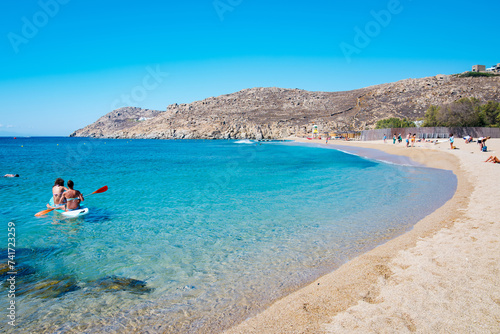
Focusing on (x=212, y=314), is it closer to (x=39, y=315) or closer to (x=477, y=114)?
(x=39, y=315)

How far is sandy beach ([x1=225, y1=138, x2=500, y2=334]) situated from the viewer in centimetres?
372

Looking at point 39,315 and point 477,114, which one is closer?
point 39,315

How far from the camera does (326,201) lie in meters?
12.9

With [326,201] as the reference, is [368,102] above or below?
above

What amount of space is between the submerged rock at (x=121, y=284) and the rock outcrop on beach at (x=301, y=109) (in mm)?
92199

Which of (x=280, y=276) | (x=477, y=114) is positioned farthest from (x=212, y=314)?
(x=477, y=114)

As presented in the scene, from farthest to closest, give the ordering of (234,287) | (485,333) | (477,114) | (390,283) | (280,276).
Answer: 1. (477,114)
2. (280,276)
3. (234,287)
4. (390,283)
5. (485,333)

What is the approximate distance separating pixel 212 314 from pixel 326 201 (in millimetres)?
9320

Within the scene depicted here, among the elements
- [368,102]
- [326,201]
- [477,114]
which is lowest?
[326,201]

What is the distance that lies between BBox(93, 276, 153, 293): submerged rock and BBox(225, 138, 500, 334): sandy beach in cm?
235

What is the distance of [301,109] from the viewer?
12494 cm

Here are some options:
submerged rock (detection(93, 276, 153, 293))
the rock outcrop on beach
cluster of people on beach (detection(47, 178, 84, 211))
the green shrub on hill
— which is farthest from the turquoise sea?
→ the rock outcrop on beach

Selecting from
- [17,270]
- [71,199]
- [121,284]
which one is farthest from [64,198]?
[121,284]

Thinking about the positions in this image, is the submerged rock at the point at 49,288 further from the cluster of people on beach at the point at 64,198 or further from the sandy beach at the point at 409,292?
the cluster of people on beach at the point at 64,198
